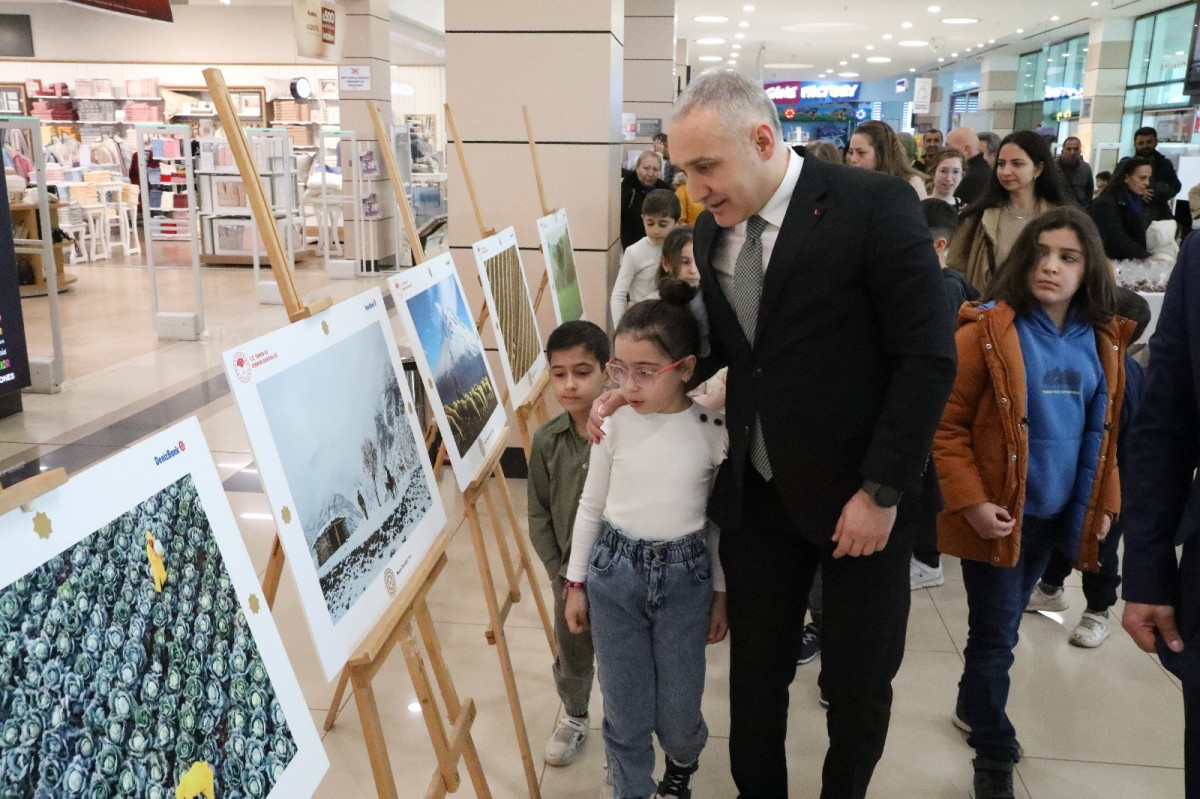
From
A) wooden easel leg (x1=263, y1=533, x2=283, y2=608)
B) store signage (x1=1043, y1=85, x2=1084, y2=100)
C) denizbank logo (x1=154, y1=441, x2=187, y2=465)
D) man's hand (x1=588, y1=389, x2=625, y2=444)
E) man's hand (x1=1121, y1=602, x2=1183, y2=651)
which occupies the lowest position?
wooden easel leg (x1=263, y1=533, x2=283, y2=608)

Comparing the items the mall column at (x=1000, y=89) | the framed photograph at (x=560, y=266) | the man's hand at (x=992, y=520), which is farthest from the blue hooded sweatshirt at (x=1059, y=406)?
the mall column at (x=1000, y=89)

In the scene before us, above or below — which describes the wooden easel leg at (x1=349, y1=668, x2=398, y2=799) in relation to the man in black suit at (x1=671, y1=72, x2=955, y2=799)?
below

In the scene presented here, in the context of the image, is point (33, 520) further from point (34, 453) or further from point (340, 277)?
point (340, 277)

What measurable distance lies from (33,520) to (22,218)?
34.0ft

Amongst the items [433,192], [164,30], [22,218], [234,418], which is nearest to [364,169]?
[433,192]

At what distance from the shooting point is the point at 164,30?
53.9 feet

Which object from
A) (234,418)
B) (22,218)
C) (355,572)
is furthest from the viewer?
(22,218)

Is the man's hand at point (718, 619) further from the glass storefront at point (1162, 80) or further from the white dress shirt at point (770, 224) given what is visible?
the glass storefront at point (1162, 80)

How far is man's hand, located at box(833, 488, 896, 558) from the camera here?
5.65 feet

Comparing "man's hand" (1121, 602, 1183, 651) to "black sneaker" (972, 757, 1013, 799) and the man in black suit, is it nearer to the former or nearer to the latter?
the man in black suit

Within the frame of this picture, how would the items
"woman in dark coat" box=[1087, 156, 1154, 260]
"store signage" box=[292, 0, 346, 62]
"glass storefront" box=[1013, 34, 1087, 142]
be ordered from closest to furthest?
"woman in dark coat" box=[1087, 156, 1154, 260], "store signage" box=[292, 0, 346, 62], "glass storefront" box=[1013, 34, 1087, 142]

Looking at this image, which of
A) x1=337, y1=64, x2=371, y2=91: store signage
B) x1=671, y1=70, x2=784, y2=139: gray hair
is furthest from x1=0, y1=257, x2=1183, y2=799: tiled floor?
x1=337, y1=64, x2=371, y2=91: store signage

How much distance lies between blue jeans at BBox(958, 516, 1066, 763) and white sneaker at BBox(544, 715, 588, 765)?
100cm

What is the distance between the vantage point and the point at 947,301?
1.77 m
